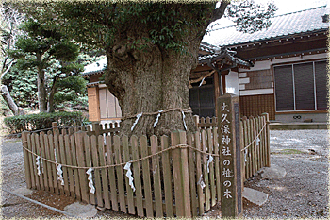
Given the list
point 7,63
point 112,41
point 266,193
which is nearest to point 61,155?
point 112,41

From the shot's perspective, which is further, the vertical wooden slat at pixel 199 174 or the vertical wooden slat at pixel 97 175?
the vertical wooden slat at pixel 97 175

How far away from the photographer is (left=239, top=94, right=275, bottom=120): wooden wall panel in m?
9.21

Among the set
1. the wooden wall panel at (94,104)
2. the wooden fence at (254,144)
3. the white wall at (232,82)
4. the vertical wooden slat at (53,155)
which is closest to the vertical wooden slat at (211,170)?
the wooden fence at (254,144)

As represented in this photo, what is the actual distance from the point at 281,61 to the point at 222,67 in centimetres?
257

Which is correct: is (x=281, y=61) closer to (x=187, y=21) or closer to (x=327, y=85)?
(x=327, y=85)

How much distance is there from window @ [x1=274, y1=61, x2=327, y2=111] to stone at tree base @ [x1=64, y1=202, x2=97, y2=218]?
8606 mm

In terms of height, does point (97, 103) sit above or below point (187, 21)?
below

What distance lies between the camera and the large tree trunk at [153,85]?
363 cm

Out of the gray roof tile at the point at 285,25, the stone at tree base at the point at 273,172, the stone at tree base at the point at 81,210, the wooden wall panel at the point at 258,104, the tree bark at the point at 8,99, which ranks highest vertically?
the gray roof tile at the point at 285,25

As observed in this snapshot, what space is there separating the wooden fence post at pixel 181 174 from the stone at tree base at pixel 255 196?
1.08m

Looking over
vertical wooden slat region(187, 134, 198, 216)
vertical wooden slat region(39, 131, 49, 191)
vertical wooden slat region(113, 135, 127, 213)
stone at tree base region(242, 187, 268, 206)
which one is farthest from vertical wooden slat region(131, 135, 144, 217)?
vertical wooden slat region(39, 131, 49, 191)

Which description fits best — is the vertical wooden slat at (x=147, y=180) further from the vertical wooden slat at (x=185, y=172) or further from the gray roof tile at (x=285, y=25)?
the gray roof tile at (x=285, y=25)

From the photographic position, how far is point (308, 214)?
2545 millimetres

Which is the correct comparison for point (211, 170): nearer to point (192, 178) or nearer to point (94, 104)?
point (192, 178)
